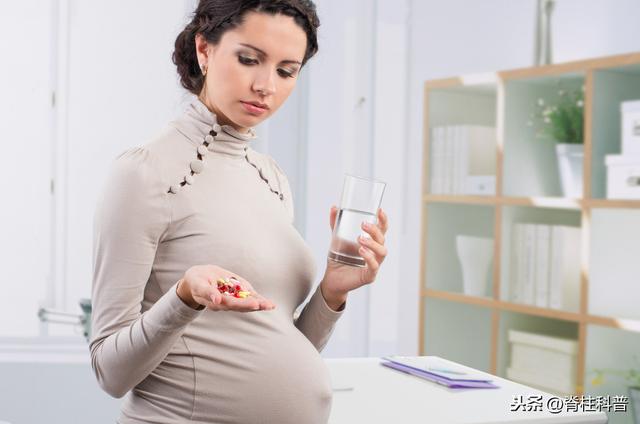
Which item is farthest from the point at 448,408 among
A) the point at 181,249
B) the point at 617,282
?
the point at 617,282

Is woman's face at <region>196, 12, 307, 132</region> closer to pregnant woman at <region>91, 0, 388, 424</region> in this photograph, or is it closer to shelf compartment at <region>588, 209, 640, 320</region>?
pregnant woman at <region>91, 0, 388, 424</region>

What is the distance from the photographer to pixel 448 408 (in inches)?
59.7

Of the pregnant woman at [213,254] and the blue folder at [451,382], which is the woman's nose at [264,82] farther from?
the blue folder at [451,382]

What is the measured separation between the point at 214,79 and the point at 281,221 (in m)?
0.23

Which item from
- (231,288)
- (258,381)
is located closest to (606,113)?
(258,381)

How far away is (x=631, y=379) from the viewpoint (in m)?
2.92

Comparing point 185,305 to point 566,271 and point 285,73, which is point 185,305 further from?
point 566,271

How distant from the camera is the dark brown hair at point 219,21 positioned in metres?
1.14

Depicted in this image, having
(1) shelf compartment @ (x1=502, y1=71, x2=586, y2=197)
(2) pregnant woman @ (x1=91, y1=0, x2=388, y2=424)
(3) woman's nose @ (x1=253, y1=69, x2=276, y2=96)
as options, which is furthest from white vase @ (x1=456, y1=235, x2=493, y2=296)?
(3) woman's nose @ (x1=253, y1=69, x2=276, y2=96)

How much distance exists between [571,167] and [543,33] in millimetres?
600

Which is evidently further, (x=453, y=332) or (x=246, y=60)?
(x=453, y=332)

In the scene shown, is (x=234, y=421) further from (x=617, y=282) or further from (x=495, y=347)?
(x=495, y=347)

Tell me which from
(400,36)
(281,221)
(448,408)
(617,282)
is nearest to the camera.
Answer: (281,221)

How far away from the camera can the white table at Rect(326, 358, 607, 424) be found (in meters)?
1.44
